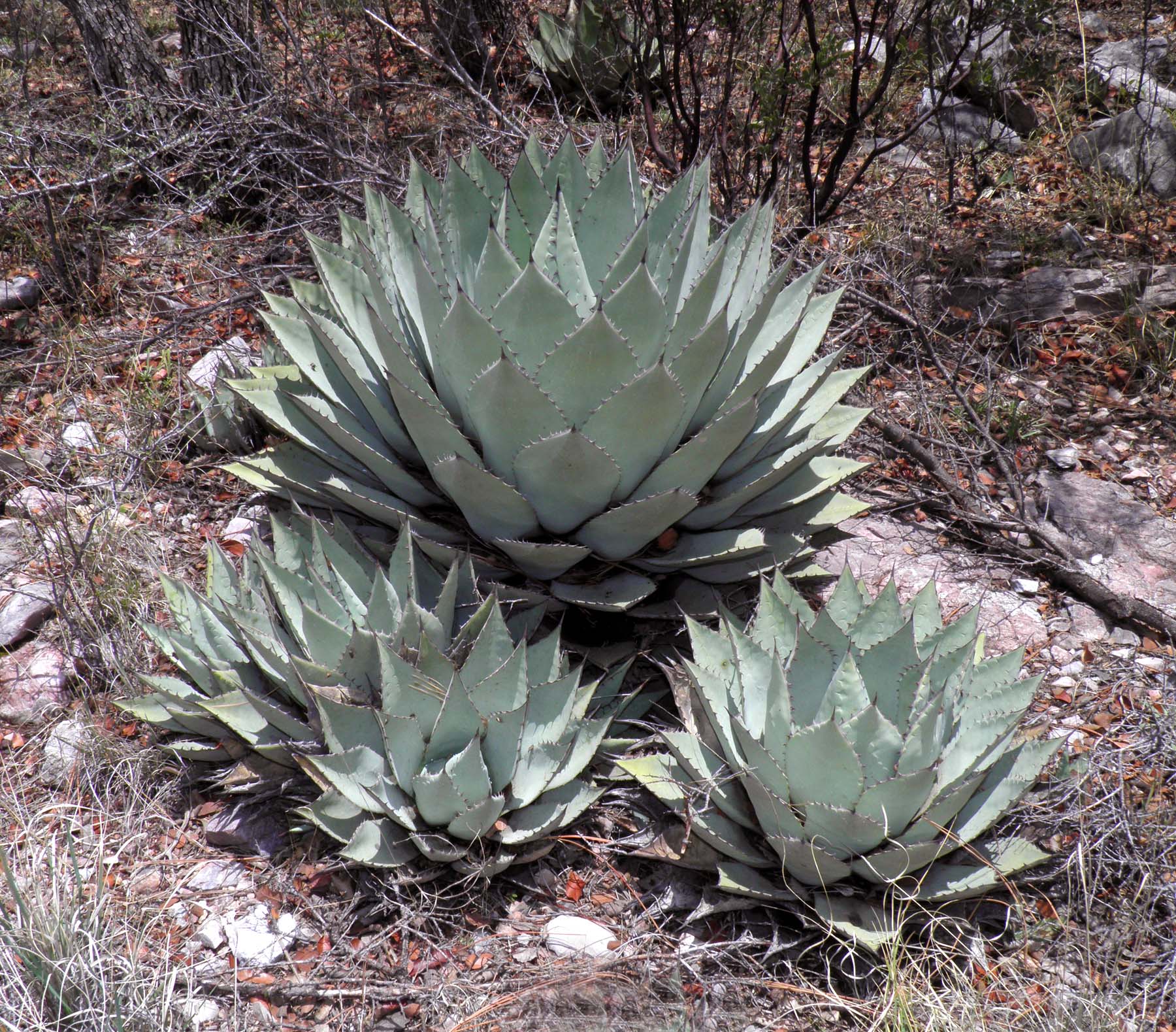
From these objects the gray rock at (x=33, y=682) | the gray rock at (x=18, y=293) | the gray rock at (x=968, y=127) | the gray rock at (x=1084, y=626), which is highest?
the gray rock at (x=968, y=127)

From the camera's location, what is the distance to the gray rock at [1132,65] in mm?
4691

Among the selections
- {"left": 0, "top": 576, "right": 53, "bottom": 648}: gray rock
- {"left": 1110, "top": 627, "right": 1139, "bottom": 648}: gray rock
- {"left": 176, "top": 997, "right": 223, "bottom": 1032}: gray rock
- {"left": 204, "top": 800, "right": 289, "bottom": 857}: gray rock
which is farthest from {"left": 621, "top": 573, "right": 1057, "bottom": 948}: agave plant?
{"left": 0, "top": 576, "right": 53, "bottom": 648}: gray rock

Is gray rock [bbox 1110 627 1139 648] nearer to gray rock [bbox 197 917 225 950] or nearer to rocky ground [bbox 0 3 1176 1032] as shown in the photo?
rocky ground [bbox 0 3 1176 1032]

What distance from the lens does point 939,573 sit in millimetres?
2818

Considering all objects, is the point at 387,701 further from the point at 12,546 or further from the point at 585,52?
the point at 585,52

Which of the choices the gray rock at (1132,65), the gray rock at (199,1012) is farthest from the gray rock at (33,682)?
the gray rock at (1132,65)

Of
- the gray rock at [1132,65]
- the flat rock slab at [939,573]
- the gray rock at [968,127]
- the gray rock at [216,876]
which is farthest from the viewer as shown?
the gray rock at [1132,65]

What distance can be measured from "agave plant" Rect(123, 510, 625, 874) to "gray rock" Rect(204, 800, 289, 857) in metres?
0.14

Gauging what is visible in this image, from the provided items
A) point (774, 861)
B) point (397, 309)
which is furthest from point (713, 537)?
point (397, 309)

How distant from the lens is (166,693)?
215cm

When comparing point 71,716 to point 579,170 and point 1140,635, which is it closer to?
point 579,170

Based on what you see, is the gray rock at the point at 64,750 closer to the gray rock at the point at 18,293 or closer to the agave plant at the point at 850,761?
the agave plant at the point at 850,761

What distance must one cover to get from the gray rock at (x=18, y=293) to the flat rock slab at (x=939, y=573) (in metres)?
3.14

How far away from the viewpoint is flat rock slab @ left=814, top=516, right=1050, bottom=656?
2652 mm
